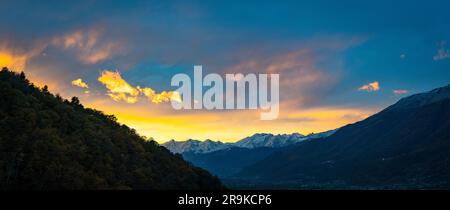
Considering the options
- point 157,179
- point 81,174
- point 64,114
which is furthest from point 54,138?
point 157,179

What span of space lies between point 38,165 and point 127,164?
62.2 metres

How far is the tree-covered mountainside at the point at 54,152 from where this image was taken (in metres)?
119

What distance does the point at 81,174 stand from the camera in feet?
426

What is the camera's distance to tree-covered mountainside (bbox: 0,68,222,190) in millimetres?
119375

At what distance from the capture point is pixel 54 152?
134625 millimetres

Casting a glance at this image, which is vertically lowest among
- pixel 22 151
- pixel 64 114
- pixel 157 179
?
pixel 157 179

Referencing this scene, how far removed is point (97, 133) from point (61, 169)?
188ft
